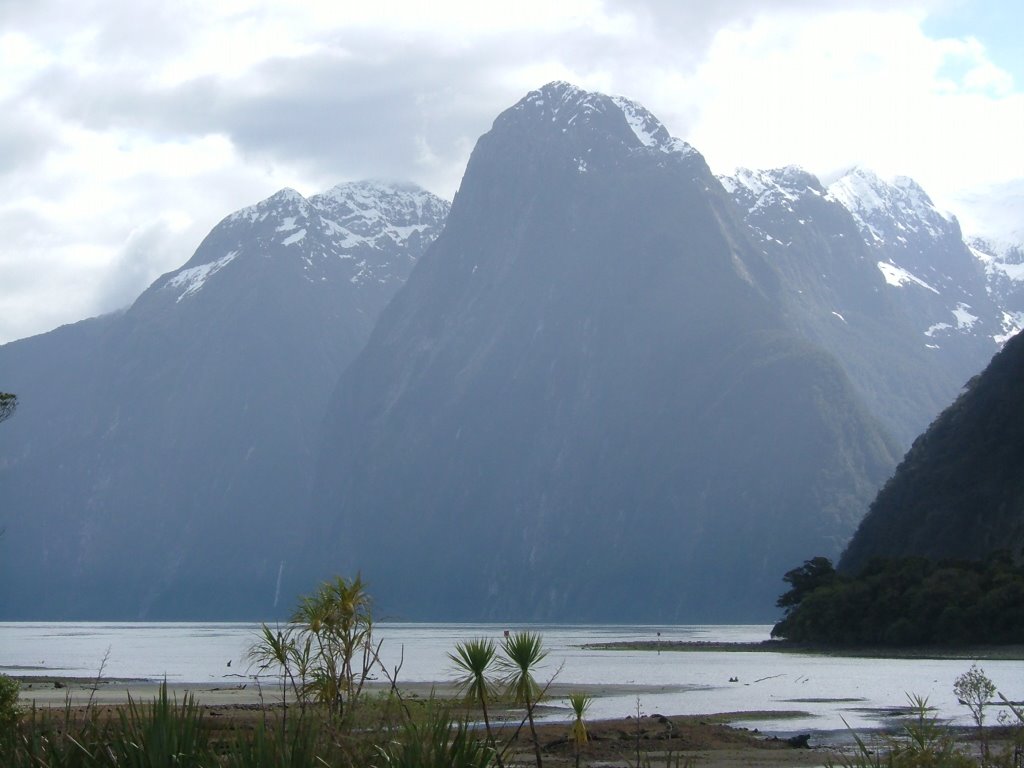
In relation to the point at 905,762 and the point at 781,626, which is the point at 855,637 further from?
the point at 905,762

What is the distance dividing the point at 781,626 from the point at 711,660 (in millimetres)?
31326

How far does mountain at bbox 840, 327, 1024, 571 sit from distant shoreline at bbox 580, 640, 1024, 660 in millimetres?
15894

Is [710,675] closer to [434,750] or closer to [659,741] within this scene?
[659,741]

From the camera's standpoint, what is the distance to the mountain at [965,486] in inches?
5108

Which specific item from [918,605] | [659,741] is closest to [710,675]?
→ [918,605]

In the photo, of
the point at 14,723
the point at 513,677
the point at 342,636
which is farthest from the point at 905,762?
the point at 342,636

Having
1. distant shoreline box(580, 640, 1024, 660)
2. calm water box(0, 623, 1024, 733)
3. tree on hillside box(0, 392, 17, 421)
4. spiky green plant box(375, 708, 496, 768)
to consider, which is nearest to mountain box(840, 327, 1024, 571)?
distant shoreline box(580, 640, 1024, 660)

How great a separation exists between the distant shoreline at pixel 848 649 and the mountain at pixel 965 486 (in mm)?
15894

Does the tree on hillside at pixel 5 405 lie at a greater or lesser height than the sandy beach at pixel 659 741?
greater

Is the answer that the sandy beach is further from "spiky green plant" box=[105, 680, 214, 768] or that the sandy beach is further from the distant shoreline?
the distant shoreline

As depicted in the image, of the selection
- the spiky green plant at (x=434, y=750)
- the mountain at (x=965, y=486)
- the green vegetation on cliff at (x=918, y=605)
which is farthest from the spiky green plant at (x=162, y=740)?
the mountain at (x=965, y=486)

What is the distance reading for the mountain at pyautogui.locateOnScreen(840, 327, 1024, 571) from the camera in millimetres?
129750

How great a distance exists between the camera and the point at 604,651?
12788cm

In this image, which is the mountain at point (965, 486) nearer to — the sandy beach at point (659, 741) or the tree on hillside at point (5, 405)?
the sandy beach at point (659, 741)
